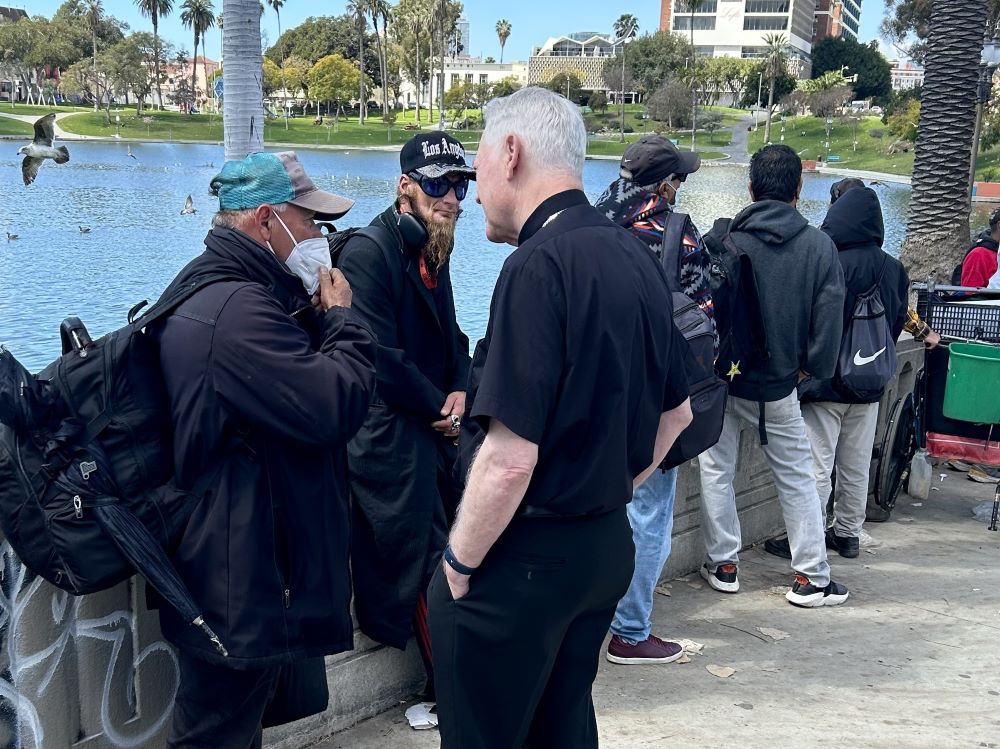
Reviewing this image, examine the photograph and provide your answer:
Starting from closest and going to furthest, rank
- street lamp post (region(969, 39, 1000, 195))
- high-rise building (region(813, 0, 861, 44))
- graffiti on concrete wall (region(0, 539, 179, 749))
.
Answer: graffiti on concrete wall (region(0, 539, 179, 749)) < street lamp post (region(969, 39, 1000, 195)) < high-rise building (region(813, 0, 861, 44))

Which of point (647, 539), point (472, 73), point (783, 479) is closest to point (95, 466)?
point (647, 539)

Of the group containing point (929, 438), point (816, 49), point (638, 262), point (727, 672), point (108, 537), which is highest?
point (816, 49)

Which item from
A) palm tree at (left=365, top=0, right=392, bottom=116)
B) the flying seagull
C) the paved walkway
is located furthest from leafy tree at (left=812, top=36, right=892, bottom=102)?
the paved walkway

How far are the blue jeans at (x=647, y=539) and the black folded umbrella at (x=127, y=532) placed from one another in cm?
221

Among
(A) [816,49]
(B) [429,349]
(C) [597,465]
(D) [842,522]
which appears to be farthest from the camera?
(A) [816,49]

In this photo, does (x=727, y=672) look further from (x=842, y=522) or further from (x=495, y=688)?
(x=495, y=688)

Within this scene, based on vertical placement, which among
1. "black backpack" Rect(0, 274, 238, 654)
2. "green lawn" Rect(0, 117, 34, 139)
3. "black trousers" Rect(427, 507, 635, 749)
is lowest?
"black trousers" Rect(427, 507, 635, 749)

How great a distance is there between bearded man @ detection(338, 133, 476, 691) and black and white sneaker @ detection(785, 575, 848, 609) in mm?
2172

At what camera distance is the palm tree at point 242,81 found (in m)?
5.56

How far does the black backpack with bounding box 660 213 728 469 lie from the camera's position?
153 inches

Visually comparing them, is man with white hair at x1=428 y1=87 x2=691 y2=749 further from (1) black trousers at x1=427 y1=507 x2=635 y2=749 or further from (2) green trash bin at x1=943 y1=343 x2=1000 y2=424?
(2) green trash bin at x1=943 y1=343 x2=1000 y2=424

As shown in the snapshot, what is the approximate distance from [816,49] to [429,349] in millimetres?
132155

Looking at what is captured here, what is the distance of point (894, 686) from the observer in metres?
4.22

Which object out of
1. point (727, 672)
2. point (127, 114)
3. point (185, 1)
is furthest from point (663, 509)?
point (185, 1)
